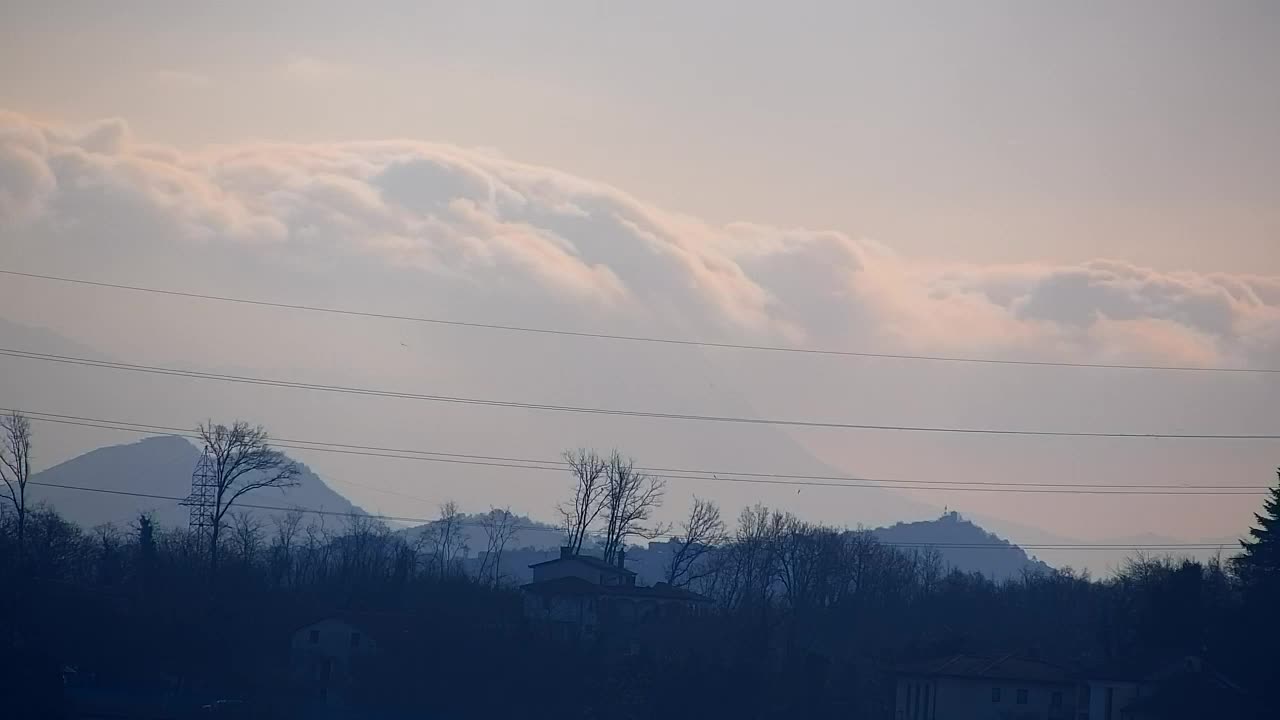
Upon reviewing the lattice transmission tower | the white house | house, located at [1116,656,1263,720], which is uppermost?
the lattice transmission tower

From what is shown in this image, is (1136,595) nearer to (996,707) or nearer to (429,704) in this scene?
(996,707)

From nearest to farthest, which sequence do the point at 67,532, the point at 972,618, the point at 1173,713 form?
the point at 1173,713
the point at 67,532
the point at 972,618

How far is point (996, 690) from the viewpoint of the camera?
8269 centimetres

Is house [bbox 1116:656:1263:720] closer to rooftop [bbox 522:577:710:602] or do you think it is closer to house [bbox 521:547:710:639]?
house [bbox 521:547:710:639]

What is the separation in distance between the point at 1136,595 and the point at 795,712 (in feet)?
96.3

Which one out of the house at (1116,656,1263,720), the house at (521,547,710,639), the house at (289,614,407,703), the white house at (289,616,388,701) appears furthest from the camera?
the house at (521,547,710,639)

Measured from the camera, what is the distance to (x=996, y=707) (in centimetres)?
8269

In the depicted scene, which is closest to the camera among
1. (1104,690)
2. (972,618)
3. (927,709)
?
(1104,690)

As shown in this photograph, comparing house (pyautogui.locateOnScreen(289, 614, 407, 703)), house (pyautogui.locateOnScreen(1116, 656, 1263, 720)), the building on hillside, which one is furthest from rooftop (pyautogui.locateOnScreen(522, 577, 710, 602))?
house (pyautogui.locateOnScreen(1116, 656, 1263, 720))

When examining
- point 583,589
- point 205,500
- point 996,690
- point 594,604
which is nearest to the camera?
point 996,690

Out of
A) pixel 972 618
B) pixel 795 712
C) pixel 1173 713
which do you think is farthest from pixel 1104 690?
pixel 972 618

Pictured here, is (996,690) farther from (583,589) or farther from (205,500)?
(205,500)

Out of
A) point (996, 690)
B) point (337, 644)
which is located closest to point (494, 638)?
point (337, 644)

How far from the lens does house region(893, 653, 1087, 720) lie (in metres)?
81.8
